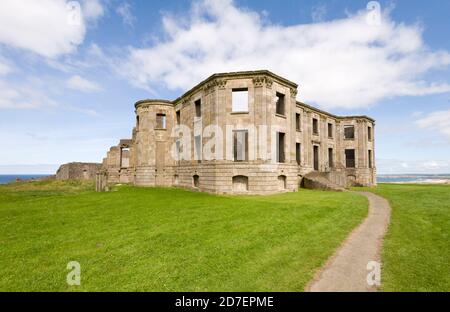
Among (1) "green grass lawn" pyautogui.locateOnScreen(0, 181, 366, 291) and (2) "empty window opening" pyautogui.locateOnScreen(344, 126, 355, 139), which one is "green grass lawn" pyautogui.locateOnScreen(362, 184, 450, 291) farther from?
(2) "empty window opening" pyautogui.locateOnScreen(344, 126, 355, 139)

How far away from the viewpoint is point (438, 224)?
9.64 meters

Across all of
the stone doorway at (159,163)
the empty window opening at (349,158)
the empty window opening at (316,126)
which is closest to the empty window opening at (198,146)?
the stone doorway at (159,163)

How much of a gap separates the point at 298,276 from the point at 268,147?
1591 centimetres

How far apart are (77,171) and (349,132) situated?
47117mm

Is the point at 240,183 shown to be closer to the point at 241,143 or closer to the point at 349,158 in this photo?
the point at 241,143

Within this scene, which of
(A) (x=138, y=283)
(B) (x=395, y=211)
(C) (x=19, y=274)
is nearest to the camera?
(A) (x=138, y=283)

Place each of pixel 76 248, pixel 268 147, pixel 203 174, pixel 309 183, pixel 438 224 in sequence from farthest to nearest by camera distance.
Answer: pixel 309 183, pixel 203 174, pixel 268 147, pixel 438 224, pixel 76 248

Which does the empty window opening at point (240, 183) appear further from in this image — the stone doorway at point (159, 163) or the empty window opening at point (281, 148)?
the stone doorway at point (159, 163)

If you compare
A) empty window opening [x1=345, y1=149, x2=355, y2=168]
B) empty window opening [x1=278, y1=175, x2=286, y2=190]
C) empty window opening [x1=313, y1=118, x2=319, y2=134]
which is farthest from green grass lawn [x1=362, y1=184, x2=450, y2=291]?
empty window opening [x1=345, y1=149, x2=355, y2=168]

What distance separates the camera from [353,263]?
6.09 m
